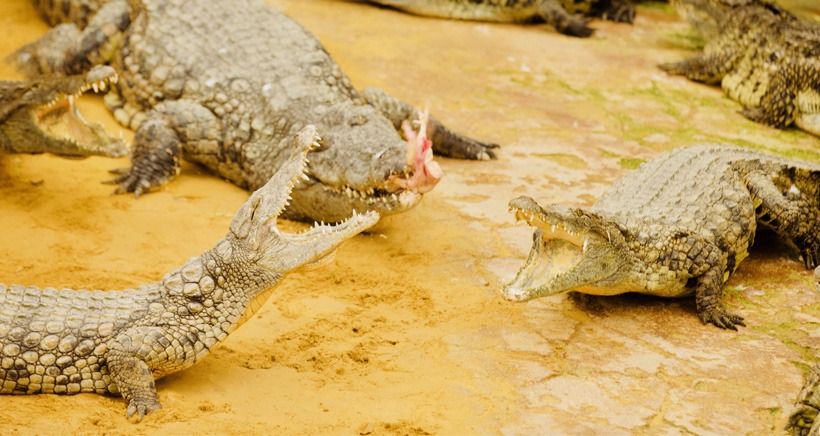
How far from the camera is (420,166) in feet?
17.6

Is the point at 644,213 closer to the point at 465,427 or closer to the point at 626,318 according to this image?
the point at 626,318

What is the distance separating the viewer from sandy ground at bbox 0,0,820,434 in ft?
13.2

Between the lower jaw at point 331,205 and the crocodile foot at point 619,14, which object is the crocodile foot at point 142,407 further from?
the crocodile foot at point 619,14

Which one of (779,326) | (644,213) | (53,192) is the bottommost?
(53,192)

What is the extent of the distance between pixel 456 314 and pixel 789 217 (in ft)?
7.03

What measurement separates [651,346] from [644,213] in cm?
87

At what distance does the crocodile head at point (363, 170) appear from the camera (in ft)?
17.7

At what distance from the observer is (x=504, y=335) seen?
4.78 m

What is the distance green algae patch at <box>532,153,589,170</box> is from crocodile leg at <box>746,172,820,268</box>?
150cm

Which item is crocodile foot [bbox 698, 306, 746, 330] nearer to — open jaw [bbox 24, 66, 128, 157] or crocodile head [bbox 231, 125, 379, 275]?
crocodile head [bbox 231, 125, 379, 275]

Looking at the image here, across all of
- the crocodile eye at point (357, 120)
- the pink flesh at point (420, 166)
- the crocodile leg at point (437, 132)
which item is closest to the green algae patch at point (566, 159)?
the crocodile leg at point (437, 132)

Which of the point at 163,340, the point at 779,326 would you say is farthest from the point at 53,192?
the point at 779,326

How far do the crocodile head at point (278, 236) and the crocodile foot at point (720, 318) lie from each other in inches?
77.7

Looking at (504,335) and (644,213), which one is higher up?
(644,213)
